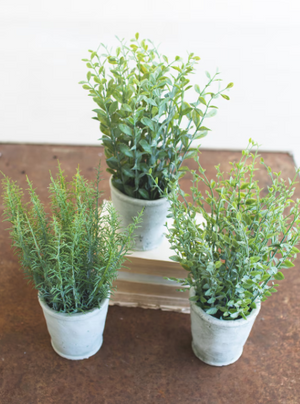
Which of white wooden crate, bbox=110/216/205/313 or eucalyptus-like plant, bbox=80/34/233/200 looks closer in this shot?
eucalyptus-like plant, bbox=80/34/233/200

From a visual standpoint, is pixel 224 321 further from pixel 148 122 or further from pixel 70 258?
pixel 148 122

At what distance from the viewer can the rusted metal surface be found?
1326mm

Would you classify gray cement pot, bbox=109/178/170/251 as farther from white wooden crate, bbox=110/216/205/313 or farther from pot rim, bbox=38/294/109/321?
pot rim, bbox=38/294/109/321

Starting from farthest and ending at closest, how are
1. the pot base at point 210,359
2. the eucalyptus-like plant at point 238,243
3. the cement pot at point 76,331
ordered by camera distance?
1. the pot base at point 210,359
2. the cement pot at point 76,331
3. the eucalyptus-like plant at point 238,243

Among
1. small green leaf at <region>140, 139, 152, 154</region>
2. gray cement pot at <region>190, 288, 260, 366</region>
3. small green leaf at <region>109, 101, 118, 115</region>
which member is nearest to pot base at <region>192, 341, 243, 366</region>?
gray cement pot at <region>190, 288, 260, 366</region>

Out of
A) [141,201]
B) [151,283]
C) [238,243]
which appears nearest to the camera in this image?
[238,243]

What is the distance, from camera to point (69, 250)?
49.2 inches

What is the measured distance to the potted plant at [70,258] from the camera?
121 cm

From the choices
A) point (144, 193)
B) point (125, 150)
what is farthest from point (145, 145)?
point (144, 193)

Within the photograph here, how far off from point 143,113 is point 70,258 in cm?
46

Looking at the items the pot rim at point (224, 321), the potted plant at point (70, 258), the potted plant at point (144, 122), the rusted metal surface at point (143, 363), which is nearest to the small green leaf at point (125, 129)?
the potted plant at point (144, 122)

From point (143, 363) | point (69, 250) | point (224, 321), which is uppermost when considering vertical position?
point (69, 250)

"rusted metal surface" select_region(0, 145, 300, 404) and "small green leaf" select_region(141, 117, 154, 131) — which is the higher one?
"small green leaf" select_region(141, 117, 154, 131)

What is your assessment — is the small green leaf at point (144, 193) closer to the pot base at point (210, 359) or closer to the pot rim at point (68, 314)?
the pot rim at point (68, 314)
